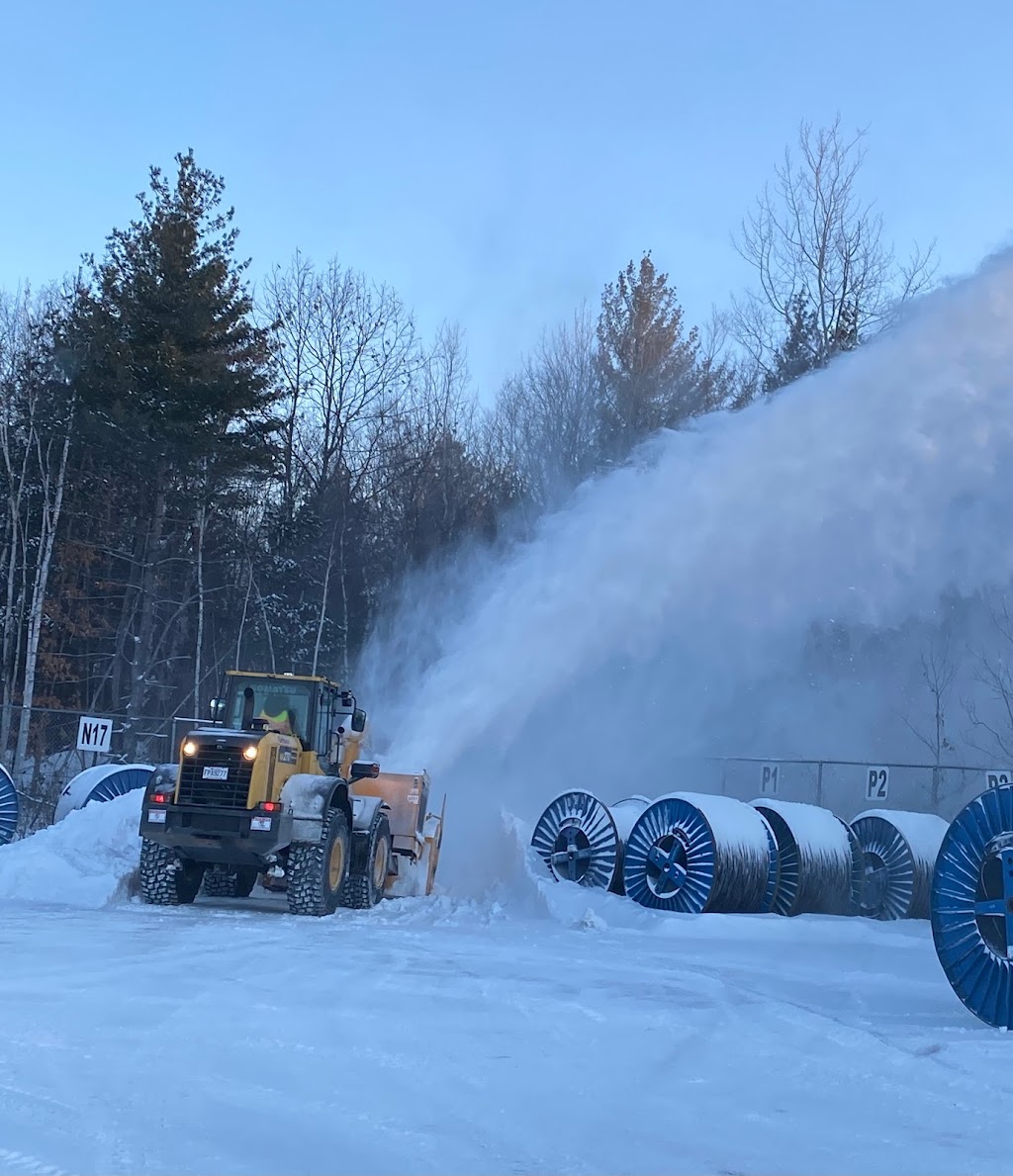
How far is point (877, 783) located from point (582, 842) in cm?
757

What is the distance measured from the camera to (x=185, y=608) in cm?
4194

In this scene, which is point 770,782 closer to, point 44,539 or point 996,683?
point 996,683

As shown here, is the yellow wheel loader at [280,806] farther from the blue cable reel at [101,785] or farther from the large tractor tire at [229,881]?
the blue cable reel at [101,785]

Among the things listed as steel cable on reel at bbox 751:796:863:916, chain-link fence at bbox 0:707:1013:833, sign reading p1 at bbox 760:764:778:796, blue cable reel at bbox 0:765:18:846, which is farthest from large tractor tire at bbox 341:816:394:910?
sign reading p1 at bbox 760:764:778:796

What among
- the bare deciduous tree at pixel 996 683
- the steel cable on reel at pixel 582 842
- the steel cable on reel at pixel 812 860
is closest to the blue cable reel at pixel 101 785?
the steel cable on reel at pixel 582 842

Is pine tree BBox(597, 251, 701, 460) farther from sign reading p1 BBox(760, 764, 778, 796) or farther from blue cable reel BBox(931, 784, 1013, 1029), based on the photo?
blue cable reel BBox(931, 784, 1013, 1029)

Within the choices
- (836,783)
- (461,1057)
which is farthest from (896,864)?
(836,783)

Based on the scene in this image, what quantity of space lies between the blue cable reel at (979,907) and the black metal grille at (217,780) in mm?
8449

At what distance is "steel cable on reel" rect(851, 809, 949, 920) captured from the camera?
21.8 meters

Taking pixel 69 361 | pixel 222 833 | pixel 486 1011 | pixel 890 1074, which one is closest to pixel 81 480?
pixel 69 361

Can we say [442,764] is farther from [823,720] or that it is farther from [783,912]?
[823,720]

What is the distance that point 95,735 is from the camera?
2408 cm

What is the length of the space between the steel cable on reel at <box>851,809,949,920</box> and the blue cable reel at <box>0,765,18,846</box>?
13.6m

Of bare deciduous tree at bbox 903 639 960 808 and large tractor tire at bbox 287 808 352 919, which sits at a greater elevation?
bare deciduous tree at bbox 903 639 960 808
